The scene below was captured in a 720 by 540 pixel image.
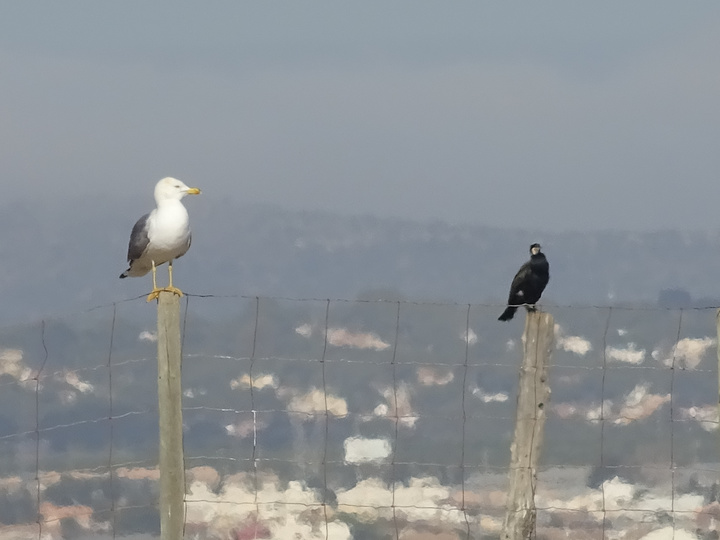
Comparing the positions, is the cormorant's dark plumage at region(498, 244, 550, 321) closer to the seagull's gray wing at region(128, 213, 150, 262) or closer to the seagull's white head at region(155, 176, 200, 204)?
the seagull's white head at region(155, 176, 200, 204)

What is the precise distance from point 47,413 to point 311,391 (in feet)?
38.0

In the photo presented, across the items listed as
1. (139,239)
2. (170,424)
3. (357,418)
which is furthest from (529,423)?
(357,418)

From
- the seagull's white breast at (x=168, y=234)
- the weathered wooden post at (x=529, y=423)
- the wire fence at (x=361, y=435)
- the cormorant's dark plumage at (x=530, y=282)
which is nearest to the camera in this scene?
the weathered wooden post at (x=529, y=423)

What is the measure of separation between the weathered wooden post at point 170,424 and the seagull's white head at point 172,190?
252cm

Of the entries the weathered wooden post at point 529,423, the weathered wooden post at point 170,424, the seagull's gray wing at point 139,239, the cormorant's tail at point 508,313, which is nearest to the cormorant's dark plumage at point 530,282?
the cormorant's tail at point 508,313

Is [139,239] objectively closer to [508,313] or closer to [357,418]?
[508,313]

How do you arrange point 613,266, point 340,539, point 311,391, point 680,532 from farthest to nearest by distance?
1. point 613,266
2. point 311,391
3. point 340,539
4. point 680,532

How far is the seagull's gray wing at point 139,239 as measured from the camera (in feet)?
36.0

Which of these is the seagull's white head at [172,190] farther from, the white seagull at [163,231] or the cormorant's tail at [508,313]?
the cormorant's tail at [508,313]

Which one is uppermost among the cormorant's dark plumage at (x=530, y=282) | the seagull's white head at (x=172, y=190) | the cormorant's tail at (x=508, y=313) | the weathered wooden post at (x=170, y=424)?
the seagull's white head at (x=172, y=190)

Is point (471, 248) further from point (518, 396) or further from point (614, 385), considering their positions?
point (518, 396)

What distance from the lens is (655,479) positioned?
4162 centimetres

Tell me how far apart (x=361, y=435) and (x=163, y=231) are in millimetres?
38344

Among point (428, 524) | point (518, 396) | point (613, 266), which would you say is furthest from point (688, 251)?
point (518, 396)
